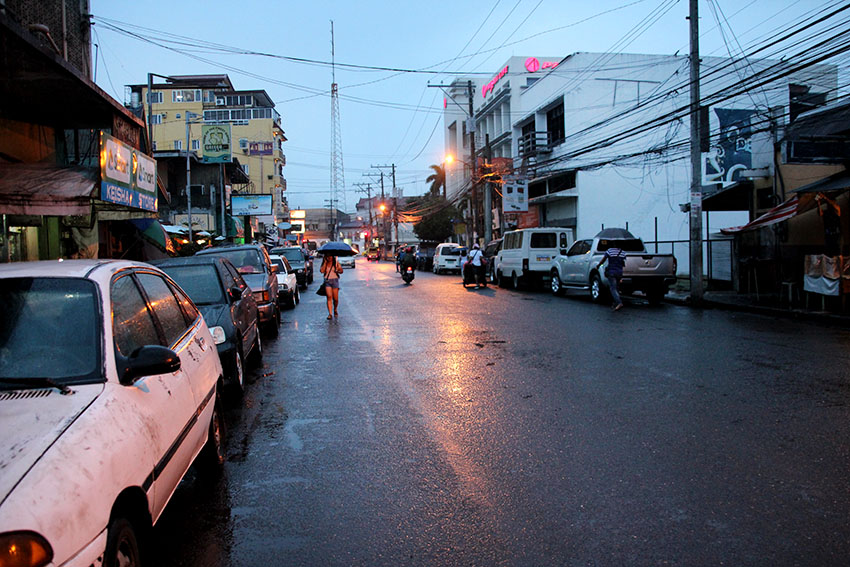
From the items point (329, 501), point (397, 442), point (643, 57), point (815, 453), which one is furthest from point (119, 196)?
point (643, 57)

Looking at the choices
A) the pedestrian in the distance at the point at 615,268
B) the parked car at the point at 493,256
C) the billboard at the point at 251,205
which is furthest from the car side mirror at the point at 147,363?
the billboard at the point at 251,205

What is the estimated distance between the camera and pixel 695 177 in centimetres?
1836

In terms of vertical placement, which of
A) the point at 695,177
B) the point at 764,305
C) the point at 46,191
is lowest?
the point at 764,305

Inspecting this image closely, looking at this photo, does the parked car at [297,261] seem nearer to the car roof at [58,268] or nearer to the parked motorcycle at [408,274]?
the parked motorcycle at [408,274]

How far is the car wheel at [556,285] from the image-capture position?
21.9m

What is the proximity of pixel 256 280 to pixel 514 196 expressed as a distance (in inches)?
1034

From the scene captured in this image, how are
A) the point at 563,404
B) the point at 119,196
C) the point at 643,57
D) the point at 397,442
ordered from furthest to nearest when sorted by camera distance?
the point at 643,57 → the point at 119,196 → the point at 563,404 → the point at 397,442

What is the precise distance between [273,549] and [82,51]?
1560 centimetres

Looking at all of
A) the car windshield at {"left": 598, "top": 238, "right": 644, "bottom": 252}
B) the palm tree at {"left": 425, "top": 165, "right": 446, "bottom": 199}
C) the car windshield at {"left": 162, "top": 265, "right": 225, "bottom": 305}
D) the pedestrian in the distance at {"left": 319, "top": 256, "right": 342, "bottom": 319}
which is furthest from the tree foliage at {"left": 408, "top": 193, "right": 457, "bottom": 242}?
the car windshield at {"left": 162, "top": 265, "right": 225, "bottom": 305}

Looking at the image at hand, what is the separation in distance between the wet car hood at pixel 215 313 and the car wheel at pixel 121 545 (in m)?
4.99

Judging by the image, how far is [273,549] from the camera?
3.72m

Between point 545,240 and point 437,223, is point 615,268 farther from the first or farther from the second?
point 437,223

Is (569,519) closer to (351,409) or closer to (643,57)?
(351,409)

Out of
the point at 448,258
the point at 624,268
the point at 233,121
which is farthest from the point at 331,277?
the point at 233,121
